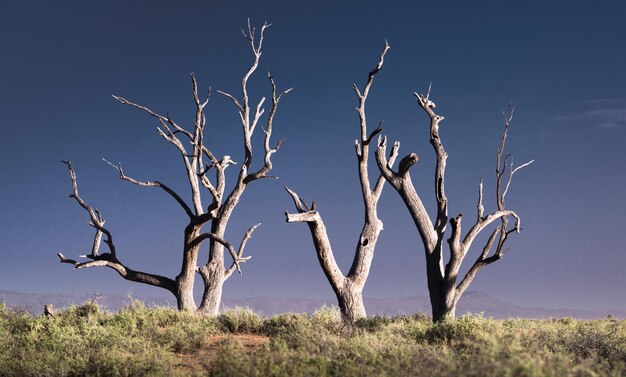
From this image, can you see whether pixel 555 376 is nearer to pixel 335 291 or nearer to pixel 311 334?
pixel 311 334

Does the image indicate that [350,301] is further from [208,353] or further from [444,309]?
[208,353]

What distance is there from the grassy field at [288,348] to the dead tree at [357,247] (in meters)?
1.78

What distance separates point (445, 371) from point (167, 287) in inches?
704

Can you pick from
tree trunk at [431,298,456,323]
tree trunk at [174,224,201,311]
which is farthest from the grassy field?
tree trunk at [174,224,201,311]

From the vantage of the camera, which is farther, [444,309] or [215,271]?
[215,271]

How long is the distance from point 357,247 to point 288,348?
8680 millimetres

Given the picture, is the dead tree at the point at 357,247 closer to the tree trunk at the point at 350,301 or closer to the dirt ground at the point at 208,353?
the tree trunk at the point at 350,301

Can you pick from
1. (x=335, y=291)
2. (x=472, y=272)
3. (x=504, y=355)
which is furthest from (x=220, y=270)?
(x=504, y=355)

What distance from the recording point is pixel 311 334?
1288 centimetres

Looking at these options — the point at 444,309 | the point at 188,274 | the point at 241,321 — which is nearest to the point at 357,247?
the point at 444,309

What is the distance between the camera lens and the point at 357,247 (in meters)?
20.4

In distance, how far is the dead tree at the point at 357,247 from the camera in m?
19.6

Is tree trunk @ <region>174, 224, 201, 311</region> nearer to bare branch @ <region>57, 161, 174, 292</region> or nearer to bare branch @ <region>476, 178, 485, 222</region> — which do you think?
bare branch @ <region>57, 161, 174, 292</region>

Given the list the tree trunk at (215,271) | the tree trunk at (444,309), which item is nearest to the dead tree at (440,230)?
the tree trunk at (444,309)
